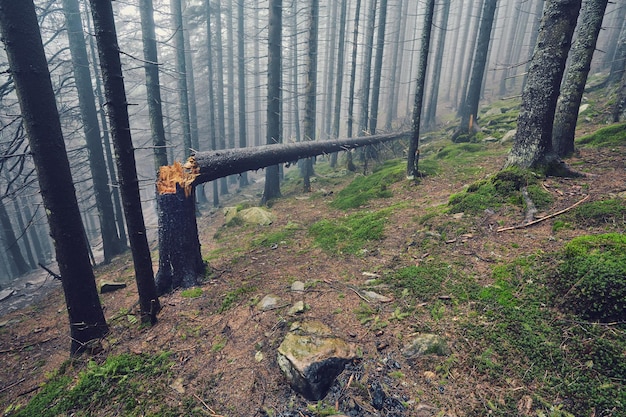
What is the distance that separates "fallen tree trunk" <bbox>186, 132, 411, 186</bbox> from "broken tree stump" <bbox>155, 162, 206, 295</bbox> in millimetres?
302

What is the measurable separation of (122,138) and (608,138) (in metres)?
11.2

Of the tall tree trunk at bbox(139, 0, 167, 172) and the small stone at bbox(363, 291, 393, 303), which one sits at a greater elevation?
the tall tree trunk at bbox(139, 0, 167, 172)

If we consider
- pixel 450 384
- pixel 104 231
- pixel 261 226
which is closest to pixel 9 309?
pixel 104 231

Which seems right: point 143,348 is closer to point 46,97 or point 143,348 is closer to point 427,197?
point 46,97

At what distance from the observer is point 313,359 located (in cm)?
291

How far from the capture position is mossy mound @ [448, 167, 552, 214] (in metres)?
5.25

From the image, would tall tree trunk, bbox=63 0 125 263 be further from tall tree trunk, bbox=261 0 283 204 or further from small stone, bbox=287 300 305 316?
small stone, bbox=287 300 305 316

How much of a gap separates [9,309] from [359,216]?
12463 mm

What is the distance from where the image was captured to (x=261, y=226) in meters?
9.88

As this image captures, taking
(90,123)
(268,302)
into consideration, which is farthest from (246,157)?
(90,123)

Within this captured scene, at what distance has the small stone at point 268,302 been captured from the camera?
4.27 metres

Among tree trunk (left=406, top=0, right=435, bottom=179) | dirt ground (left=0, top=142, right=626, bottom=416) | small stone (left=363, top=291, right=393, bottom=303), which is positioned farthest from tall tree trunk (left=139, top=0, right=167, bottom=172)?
small stone (left=363, top=291, right=393, bottom=303)

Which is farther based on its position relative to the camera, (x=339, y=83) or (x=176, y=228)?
(x=339, y=83)

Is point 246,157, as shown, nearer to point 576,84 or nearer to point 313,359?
point 313,359
